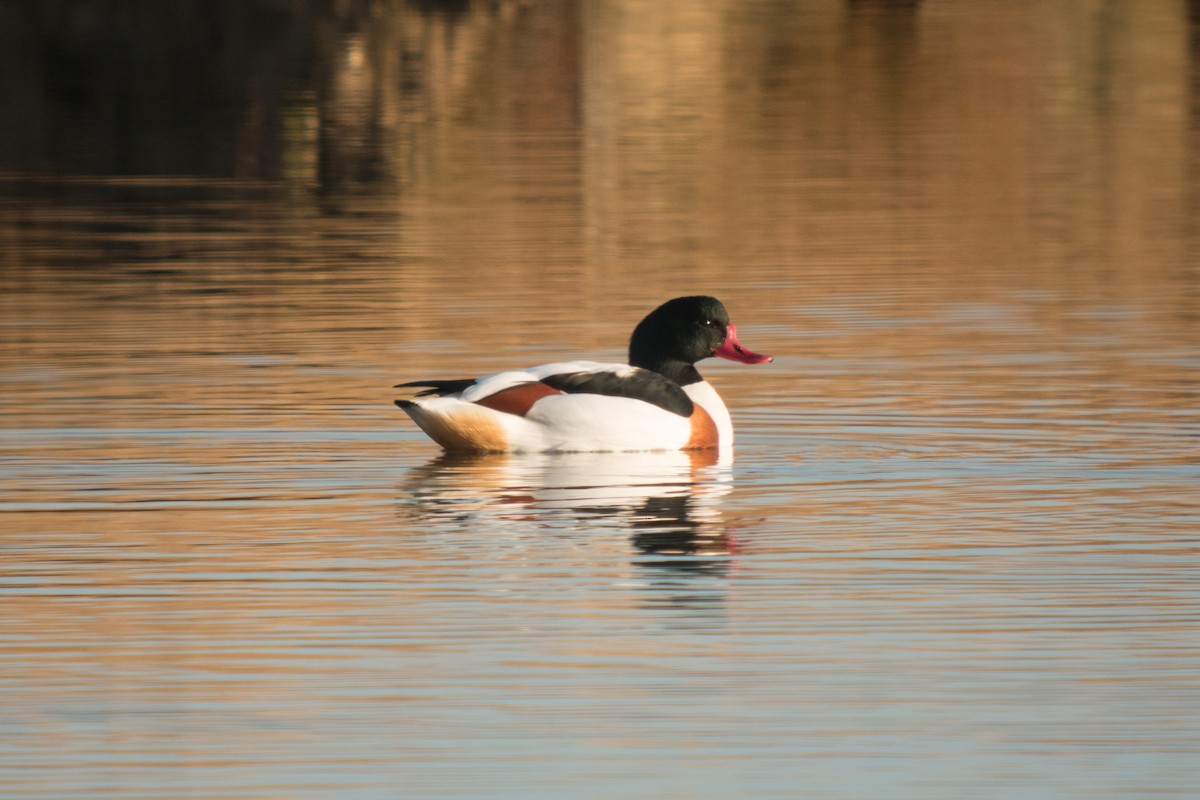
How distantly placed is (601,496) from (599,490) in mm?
197

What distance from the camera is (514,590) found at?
31.1 ft

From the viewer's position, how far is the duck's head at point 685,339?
1426cm

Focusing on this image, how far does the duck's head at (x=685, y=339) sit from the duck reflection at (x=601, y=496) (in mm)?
1031

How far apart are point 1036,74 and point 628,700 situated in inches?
1580

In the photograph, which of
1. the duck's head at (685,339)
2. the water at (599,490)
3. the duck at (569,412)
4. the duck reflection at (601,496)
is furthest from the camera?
the duck's head at (685,339)

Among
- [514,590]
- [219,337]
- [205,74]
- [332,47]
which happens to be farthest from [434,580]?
[332,47]

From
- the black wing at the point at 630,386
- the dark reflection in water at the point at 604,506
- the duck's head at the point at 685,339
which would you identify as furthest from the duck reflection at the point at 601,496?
the duck's head at the point at 685,339

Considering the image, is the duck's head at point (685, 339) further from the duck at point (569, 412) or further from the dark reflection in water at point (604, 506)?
the dark reflection in water at point (604, 506)

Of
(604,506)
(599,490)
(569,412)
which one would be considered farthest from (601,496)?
(569,412)

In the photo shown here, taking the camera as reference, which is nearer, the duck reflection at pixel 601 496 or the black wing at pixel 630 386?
the duck reflection at pixel 601 496

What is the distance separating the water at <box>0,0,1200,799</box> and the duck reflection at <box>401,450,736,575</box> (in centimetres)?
4

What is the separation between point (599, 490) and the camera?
39.4 ft

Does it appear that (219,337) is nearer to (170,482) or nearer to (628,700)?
(170,482)

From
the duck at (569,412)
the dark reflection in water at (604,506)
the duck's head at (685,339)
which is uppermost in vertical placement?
the duck's head at (685,339)
